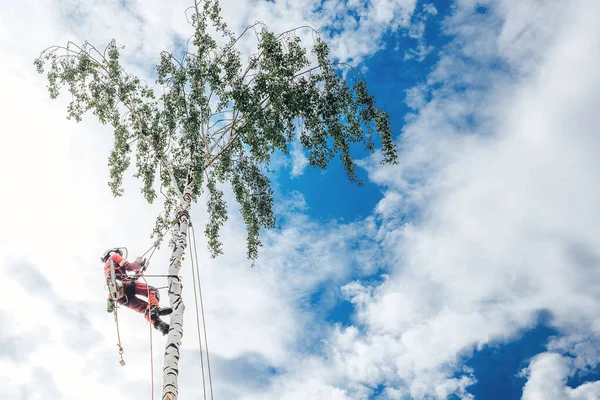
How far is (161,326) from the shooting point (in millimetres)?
7734

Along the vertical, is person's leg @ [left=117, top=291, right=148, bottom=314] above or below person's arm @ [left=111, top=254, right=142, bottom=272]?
below

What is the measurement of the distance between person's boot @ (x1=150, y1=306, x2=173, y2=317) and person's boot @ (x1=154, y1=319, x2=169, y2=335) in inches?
5.2

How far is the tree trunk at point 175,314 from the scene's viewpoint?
6492mm

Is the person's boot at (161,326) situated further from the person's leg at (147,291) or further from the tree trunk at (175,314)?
the tree trunk at (175,314)

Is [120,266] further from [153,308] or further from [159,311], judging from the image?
[159,311]

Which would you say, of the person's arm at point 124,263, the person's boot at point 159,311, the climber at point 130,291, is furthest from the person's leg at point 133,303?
the person's arm at point 124,263

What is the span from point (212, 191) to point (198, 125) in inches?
120

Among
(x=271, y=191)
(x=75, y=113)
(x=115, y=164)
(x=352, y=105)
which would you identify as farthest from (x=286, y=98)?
(x=75, y=113)

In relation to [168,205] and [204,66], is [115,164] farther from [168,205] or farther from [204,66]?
[204,66]

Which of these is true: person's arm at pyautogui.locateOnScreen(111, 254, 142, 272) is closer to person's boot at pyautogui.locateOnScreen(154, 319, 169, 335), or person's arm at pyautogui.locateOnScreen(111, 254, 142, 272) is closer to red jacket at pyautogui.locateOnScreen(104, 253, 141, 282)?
red jacket at pyautogui.locateOnScreen(104, 253, 141, 282)

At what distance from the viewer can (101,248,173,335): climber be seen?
7.85 metres

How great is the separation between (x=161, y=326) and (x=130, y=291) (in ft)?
3.57

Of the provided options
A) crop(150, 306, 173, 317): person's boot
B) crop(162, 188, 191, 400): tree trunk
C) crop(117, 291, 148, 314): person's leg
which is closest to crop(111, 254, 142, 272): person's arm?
crop(117, 291, 148, 314): person's leg

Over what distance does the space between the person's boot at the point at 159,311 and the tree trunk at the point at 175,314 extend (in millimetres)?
163
